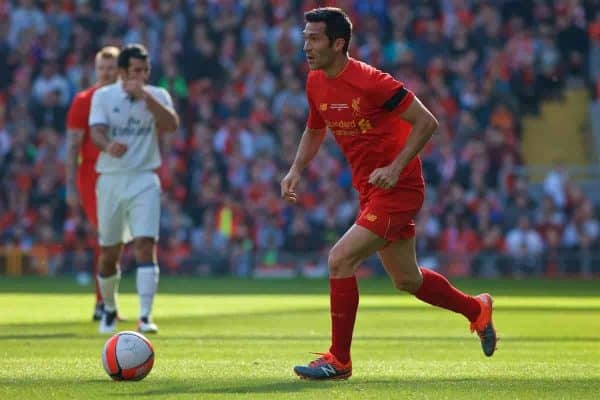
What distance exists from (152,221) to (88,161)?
74.0 inches

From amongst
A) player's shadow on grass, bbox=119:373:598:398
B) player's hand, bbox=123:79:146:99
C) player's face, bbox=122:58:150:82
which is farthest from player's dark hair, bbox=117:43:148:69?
player's shadow on grass, bbox=119:373:598:398

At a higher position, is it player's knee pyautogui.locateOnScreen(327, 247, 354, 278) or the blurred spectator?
player's knee pyautogui.locateOnScreen(327, 247, 354, 278)

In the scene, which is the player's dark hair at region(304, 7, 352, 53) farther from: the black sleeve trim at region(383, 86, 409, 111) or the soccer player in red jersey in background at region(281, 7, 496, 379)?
the black sleeve trim at region(383, 86, 409, 111)

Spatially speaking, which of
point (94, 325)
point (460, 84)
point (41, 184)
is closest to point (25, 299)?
point (94, 325)

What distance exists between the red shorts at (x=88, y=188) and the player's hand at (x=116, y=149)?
1627mm

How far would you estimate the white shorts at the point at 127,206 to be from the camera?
1410 centimetres

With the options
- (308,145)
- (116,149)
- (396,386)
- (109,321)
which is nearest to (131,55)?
(116,149)

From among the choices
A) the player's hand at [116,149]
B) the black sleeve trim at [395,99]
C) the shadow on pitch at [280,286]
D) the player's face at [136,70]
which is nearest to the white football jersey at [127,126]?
the player's hand at [116,149]

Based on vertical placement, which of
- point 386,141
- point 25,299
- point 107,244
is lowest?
point 25,299

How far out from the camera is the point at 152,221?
14.1m

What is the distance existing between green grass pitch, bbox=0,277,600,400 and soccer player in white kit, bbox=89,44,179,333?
564mm

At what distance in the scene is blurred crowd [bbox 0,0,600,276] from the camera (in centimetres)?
2966

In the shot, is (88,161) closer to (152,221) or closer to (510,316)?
(152,221)

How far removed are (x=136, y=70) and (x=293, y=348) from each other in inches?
129
